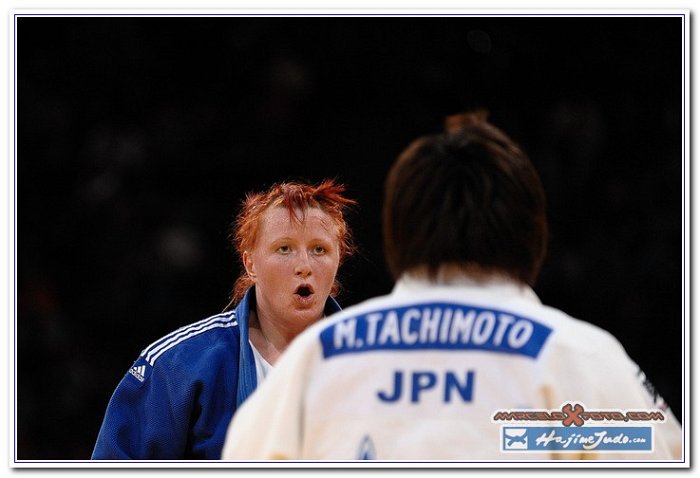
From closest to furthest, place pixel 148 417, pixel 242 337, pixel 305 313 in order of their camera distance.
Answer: pixel 148 417, pixel 242 337, pixel 305 313

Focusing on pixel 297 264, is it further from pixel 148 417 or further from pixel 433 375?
pixel 433 375

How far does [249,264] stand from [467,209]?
230cm

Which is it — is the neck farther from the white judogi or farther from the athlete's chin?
the white judogi

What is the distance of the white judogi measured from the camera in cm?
234

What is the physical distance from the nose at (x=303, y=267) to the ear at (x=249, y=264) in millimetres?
290

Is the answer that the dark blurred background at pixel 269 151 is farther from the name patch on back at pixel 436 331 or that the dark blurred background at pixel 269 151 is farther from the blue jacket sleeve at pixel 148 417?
the name patch on back at pixel 436 331

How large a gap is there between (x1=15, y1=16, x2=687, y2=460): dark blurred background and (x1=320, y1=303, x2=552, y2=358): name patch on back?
6.75ft

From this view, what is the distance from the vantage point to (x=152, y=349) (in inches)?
168

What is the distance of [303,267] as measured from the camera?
429 cm

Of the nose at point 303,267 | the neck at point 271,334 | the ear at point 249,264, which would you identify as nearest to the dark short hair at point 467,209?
the nose at point 303,267

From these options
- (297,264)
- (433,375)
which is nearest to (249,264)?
(297,264)

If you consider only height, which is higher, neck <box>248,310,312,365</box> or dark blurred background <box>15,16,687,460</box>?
dark blurred background <box>15,16,687,460</box>

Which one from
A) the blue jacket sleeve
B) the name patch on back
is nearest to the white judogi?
the name patch on back

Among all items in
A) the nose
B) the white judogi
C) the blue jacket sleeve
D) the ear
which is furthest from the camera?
the ear
